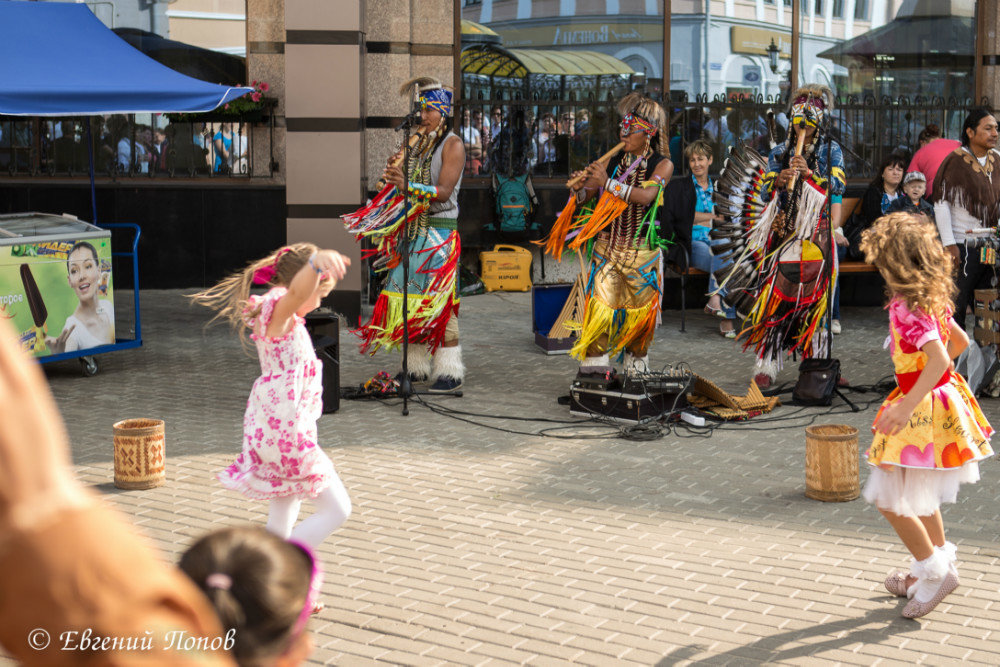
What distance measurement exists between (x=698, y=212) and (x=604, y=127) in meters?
1.95

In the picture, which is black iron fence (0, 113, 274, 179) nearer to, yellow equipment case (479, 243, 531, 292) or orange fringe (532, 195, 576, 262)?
yellow equipment case (479, 243, 531, 292)

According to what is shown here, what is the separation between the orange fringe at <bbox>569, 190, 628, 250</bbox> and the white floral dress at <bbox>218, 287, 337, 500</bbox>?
4.02 metres

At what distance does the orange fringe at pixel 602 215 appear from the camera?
8211 millimetres

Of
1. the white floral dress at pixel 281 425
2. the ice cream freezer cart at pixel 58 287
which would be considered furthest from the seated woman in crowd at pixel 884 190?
the white floral dress at pixel 281 425

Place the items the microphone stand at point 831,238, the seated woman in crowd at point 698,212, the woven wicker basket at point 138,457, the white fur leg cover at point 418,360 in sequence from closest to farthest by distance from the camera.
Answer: the woven wicker basket at point 138,457 < the microphone stand at point 831,238 < the white fur leg cover at point 418,360 < the seated woman in crowd at point 698,212

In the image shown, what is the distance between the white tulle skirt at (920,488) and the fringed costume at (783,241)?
4.05 meters

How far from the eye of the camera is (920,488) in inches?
177

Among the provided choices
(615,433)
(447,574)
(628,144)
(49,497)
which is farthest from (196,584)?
(628,144)

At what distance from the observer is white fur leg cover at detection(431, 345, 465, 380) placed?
8.82m

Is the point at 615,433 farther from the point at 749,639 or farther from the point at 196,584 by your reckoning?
the point at 196,584

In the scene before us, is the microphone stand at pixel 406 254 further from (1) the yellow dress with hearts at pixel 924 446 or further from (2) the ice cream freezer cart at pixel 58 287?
(1) the yellow dress with hearts at pixel 924 446

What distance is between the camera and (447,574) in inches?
196

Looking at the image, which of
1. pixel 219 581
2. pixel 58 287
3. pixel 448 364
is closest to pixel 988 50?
pixel 448 364

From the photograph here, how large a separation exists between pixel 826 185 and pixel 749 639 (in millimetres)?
4904
